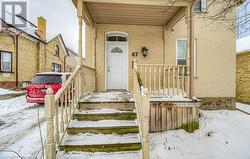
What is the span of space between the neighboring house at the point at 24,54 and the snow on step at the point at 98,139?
13848 mm

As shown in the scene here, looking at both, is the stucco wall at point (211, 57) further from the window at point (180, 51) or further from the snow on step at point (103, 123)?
the snow on step at point (103, 123)

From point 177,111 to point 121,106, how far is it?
186 centimetres

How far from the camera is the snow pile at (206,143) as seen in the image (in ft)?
16.2

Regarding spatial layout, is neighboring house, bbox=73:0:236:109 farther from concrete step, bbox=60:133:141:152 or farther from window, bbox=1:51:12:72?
window, bbox=1:51:12:72

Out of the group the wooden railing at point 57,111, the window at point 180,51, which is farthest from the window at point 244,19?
the wooden railing at point 57,111

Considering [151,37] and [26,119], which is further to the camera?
[151,37]

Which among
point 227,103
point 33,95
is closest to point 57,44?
point 33,95

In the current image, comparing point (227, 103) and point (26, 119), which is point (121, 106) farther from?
point (227, 103)

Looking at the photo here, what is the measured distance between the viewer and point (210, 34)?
32.6ft

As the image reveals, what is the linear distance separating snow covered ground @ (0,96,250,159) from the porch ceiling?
4.45 m

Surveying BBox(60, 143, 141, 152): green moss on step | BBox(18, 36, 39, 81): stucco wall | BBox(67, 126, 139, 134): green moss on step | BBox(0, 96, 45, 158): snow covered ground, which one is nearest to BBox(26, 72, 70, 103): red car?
BBox(0, 96, 45, 158): snow covered ground

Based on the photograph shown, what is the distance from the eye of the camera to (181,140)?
5.76 meters

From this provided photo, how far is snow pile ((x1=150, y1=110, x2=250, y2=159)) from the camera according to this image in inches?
194

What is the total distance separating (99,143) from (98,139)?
20cm
